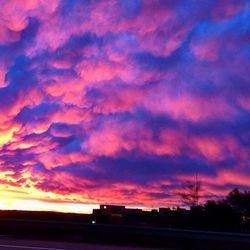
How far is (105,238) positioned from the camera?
20359mm

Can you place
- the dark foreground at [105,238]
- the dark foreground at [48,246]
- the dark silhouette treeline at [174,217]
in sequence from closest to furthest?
the dark foreground at [48,246], the dark foreground at [105,238], the dark silhouette treeline at [174,217]

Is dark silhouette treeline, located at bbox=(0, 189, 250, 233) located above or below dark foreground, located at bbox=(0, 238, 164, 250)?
above

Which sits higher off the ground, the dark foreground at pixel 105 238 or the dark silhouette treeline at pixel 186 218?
the dark silhouette treeline at pixel 186 218

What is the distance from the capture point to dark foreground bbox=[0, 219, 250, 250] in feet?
61.7

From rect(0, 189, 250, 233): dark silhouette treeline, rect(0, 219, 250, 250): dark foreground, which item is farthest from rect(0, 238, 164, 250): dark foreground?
rect(0, 189, 250, 233): dark silhouette treeline

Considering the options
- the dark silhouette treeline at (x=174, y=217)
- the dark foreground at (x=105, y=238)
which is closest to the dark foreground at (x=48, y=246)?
the dark foreground at (x=105, y=238)

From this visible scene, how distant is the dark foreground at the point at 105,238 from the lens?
18.8m

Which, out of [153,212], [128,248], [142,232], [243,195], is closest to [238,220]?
[153,212]

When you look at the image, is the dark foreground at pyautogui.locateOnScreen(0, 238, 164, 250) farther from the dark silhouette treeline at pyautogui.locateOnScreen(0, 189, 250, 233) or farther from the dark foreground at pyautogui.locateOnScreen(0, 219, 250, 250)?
the dark silhouette treeline at pyautogui.locateOnScreen(0, 189, 250, 233)

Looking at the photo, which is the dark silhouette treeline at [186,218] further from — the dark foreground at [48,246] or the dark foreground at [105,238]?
the dark foreground at [48,246]

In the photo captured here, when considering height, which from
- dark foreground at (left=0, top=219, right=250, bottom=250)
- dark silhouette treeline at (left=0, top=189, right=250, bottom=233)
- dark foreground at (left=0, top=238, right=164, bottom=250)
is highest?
dark silhouette treeline at (left=0, top=189, right=250, bottom=233)

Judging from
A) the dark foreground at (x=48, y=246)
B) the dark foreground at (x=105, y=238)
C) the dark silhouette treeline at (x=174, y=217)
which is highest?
the dark silhouette treeline at (x=174, y=217)

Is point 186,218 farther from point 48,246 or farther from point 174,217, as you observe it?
point 48,246

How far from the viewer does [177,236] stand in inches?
787
